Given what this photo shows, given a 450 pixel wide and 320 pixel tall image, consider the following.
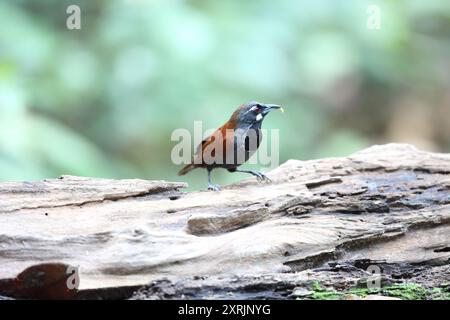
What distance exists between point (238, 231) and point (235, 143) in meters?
→ 0.96

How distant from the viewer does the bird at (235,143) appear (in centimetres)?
438

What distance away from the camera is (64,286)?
2994mm

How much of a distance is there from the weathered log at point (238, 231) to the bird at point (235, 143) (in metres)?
0.24

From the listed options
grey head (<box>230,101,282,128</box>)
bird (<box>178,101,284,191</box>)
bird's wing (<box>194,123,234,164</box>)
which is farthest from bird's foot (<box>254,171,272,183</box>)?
grey head (<box>230,101,282,128</box>)

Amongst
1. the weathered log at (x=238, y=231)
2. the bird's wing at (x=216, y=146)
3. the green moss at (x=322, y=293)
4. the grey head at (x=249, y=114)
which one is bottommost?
the green moss at (x=322, y=293)

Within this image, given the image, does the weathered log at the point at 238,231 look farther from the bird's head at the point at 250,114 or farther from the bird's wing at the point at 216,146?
the bird's head at the point at 250,114

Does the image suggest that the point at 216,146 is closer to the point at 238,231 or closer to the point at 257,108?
the point at 257,108

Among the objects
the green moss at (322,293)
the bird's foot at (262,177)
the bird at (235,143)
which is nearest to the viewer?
the green moss at (322,293)

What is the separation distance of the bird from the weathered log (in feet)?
0.78

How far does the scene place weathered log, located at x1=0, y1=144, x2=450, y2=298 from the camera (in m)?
3.18

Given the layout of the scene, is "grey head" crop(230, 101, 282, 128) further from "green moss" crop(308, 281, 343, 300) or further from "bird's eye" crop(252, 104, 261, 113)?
"green moss" crop(308, 281, 343, 300)

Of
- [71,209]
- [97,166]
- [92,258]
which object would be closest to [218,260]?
[92,258]

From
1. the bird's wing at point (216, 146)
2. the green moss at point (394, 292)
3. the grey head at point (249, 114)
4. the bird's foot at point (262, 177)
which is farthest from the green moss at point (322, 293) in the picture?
the grey head at point (249, 114)
